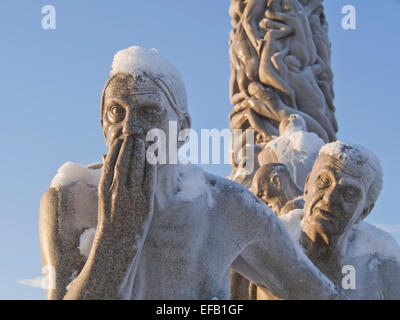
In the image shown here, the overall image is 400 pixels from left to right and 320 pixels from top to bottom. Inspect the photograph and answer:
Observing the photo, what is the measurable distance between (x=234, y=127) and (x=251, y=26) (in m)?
1.34

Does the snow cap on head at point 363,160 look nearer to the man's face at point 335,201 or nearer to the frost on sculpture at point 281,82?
the man's face at point 335,201

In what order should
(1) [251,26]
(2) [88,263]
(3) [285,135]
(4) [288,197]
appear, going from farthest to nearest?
1. (1) [251,26]
2. (3) [285,135]
3. (4) [288,197]
4. (2) [88,263]

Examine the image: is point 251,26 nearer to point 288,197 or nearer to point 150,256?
point 288,197

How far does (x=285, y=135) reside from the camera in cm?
873

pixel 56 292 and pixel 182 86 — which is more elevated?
pixel 182 86

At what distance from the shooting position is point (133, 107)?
3.42 m

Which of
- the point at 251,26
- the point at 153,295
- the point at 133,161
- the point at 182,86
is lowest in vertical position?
the point at 153,295

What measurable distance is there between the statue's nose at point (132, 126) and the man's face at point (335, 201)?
1.68 metres

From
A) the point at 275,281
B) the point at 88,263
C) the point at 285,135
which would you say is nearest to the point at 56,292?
the point at 88,263

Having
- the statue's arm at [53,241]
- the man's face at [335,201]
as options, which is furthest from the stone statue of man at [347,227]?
the statue's arm at [53,241]

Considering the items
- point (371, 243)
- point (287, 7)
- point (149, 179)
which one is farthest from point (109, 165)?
point (287, 7)

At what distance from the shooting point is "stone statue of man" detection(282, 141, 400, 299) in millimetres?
4688

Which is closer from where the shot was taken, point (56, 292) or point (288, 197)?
point (56, 292)

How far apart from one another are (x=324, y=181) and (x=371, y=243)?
581 mm
